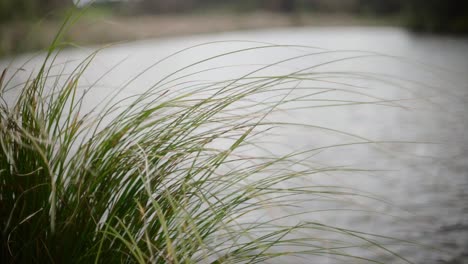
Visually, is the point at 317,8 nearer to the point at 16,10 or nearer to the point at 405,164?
the point at 16,10

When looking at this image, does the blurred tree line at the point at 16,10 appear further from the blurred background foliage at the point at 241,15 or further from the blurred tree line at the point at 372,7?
the blurred tree line at the point at 372,7

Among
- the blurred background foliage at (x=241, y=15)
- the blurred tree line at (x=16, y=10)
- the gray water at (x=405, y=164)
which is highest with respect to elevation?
the blurred background foliage at (x=241, y=15)

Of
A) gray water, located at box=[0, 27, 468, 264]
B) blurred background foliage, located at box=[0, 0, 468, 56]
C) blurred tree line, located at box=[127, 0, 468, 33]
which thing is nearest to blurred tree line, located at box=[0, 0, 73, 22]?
blurred background foliage, located at box=[0, 0, 468, 56]

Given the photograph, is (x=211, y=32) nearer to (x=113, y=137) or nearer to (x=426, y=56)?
(x=426, y=56)

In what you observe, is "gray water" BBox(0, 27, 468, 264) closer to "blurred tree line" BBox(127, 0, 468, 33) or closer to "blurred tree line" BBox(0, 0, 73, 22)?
"blurred tree line" BBox(0, 0, 73, 22)

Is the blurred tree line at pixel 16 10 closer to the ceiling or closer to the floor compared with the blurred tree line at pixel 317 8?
closer to the floor

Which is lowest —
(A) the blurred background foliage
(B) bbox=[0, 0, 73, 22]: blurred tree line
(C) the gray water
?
(C) the gray water

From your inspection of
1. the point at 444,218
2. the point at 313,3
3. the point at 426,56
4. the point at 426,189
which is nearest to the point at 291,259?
the point at 444,218

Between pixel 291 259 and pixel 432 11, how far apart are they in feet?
34.7

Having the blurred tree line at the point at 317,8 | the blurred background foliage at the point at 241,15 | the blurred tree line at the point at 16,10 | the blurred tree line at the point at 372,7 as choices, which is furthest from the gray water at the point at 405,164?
the blurred tree line at the point at 372,7

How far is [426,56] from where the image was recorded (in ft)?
23.5

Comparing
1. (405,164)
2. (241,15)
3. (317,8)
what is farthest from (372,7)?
(405,164)

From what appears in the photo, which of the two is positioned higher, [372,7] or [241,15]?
[372,7]

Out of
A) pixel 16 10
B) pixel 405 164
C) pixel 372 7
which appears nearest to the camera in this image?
pixel 405 164
